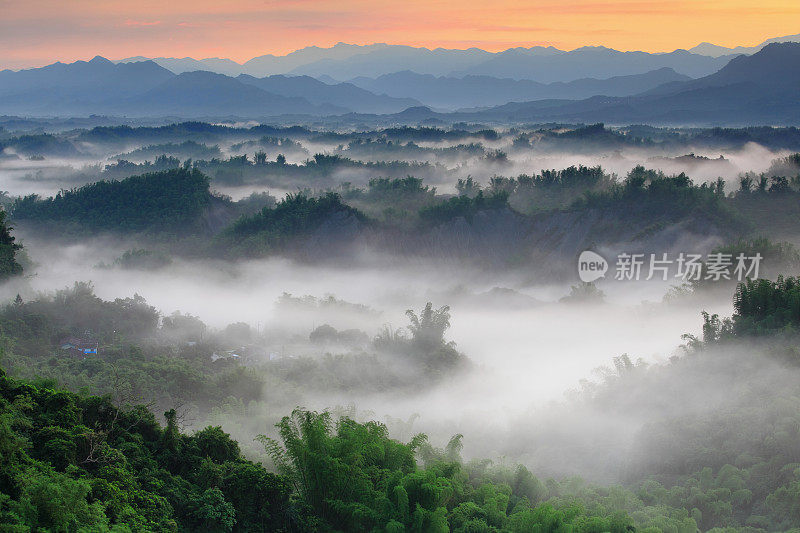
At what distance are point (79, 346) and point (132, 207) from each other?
46155 mm

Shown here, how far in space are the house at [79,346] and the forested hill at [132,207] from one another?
39660mm

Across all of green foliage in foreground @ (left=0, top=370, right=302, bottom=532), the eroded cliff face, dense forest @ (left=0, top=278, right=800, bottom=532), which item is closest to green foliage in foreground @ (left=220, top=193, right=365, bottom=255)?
the eroded cliff face

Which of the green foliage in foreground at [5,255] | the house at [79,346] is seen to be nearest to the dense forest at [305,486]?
the house at [79,346]

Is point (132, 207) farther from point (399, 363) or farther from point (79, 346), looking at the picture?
point (399, 363)

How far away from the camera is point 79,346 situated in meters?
34.6

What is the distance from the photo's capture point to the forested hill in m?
74.9

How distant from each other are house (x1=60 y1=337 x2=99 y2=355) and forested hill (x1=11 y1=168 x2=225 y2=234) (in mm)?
39660

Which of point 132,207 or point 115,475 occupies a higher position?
point 132,207

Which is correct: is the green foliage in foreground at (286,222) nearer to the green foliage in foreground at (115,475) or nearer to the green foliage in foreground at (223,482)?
the green foliage in foreground at (115,475)

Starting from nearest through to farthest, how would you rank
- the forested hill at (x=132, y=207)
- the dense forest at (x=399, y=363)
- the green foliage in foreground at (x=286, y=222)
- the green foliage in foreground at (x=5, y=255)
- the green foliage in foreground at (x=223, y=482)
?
the green foliage in foreground at (x=223, y=482)
the dense forest at (x=399, y=363)
the green foliage in foreground at (x=5, y=255)
the green foliage in foreground at (x=286, y=222)
the forested hill at (x=132, y=207)

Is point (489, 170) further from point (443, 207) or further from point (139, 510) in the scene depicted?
point (139, 510)

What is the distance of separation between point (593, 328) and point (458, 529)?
98.1 ft

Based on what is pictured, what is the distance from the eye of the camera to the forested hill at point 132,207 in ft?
246

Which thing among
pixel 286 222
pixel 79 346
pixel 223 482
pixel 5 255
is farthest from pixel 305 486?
pixel 286 222
